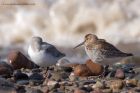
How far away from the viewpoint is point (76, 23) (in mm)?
15531

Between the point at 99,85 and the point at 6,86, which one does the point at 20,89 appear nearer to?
the point at 6,86

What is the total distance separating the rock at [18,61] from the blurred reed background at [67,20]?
575 centimetres

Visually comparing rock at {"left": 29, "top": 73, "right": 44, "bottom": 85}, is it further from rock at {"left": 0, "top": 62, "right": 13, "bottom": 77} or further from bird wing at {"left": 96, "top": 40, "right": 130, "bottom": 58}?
bird wing at {"left": 96, "top": 40, "right": 130, "bottom": 58}

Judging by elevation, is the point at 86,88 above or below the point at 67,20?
below

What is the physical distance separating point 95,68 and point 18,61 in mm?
1121

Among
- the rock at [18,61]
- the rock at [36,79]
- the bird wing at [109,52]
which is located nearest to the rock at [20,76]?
the rock at [36,79]

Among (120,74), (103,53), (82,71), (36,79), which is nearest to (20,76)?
(36,79)

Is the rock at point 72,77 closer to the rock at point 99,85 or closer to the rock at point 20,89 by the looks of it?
the rock at point 99,85

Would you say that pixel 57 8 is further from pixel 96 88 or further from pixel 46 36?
pixel 96 88

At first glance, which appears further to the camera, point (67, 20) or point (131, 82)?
point (67, 20)

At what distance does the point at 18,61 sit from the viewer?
8.07 meters

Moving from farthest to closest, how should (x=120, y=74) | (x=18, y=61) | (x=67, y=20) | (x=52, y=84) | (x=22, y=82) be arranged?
(x=67, y=20), (x=18, y=61), (x=120, y=74), (x=22, y=82), (x=52, y=84)

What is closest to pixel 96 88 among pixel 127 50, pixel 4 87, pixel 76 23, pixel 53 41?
pixel 4 87

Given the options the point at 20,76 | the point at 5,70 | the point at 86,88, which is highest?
the point at 5,70
